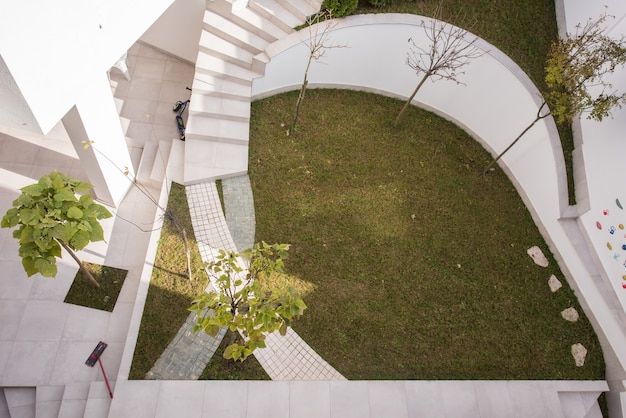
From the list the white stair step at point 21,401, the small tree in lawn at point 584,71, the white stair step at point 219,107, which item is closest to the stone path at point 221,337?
the white stair step at point 219,107

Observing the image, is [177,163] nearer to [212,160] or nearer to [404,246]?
[212,160]

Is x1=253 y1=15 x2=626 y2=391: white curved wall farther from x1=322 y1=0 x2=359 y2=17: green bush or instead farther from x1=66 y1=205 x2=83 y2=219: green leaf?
x1=66 y1=205 x2=83 y2=219: green leaf

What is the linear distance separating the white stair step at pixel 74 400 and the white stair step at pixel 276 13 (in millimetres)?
8152

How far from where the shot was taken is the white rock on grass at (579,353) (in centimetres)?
888

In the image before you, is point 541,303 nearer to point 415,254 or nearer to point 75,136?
point 415,254

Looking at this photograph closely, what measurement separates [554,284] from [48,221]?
909cm

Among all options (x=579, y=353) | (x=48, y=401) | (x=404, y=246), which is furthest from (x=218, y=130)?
(x=579, y=353)

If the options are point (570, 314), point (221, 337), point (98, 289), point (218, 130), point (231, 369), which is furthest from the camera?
point (218, 130)

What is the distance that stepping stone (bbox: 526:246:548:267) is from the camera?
9750mm

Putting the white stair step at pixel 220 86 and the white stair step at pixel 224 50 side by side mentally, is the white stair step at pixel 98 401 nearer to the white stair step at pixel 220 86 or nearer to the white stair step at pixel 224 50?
the white stair step at pixel 220 86

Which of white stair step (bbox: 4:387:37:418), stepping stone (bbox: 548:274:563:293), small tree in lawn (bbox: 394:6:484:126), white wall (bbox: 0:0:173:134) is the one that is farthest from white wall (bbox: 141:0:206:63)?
stepping stone (bbox: 548:274:563:293)

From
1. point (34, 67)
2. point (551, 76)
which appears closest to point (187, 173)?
point (34, 67)

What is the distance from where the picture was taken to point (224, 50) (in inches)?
414

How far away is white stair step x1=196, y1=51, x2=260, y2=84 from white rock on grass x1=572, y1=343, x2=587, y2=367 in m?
8.51
